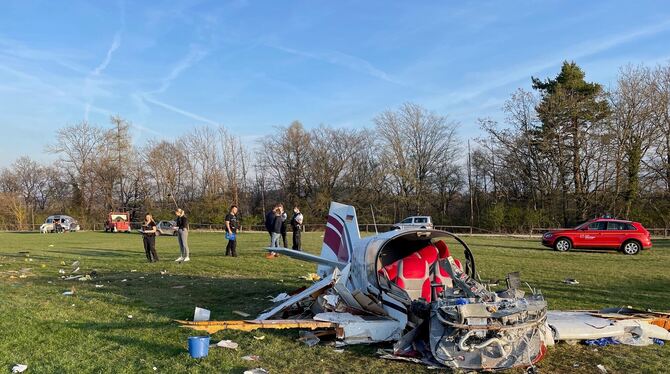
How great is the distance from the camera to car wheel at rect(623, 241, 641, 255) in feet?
72.6

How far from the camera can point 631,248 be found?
2227 centimetres

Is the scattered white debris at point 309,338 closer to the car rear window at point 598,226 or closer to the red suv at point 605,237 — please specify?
the red suv at point 605,237

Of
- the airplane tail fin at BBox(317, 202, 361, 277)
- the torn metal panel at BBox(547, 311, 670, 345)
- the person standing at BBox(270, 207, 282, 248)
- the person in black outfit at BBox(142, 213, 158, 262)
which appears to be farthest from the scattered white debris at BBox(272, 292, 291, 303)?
the person in black outfit at BBox(142, 213, 158, 262)

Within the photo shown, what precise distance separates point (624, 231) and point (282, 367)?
2206 cm

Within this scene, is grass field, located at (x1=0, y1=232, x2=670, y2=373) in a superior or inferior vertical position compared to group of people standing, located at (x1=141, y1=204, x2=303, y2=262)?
inferior

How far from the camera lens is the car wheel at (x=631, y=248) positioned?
Answer: 2212 centimetres

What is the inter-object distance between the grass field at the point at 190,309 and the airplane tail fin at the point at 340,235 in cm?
162

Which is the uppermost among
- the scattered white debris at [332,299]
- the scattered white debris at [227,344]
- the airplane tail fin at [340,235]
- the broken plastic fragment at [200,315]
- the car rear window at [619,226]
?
the airplane tail fin at [340,235]

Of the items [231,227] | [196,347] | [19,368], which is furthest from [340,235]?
[231,227]

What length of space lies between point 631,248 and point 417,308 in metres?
20.5

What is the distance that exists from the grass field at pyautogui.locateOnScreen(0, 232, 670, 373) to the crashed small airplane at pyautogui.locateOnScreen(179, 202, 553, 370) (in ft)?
0.97

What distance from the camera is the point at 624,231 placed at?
22.5m

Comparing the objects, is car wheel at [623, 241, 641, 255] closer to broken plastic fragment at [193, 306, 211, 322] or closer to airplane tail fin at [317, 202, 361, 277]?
airplane tail fin at [317, 202, 361, 277]

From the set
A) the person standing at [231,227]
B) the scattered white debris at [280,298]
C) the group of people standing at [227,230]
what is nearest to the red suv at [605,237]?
the group of people standing at [227,230]
